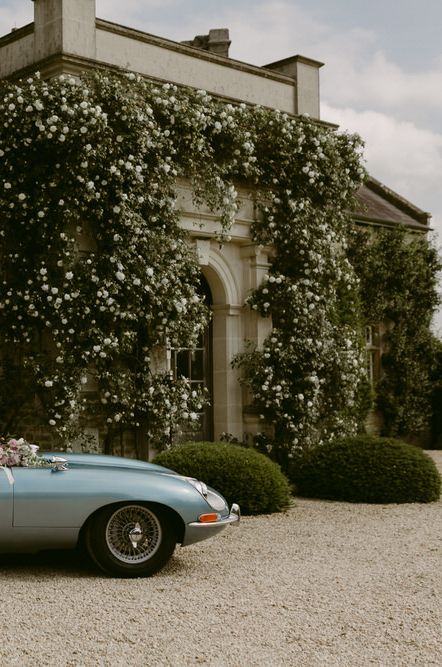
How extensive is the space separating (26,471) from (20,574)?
28.0 inches

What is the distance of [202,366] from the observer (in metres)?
13.2

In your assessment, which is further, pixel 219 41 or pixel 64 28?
pixel 219 41

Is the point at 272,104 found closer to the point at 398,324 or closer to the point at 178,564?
the point at 398,324

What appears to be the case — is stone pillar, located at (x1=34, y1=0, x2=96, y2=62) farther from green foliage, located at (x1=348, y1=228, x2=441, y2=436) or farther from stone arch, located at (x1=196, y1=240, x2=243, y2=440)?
green foliage, located at (x1=348, y1=228, x2=441, y2=436)

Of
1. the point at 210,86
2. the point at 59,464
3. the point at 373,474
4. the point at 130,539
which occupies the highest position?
the point at 210,86

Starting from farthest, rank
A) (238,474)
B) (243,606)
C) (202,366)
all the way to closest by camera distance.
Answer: (202,366)
(238,474)
(243,606)

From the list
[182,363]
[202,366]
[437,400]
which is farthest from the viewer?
[437,400]

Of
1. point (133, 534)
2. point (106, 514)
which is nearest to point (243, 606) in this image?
point (133, 534)

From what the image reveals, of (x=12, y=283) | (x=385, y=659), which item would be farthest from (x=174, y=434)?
(x=385, y=659)

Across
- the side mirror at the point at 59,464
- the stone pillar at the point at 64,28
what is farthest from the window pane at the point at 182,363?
the side mirror at the point at 59,464

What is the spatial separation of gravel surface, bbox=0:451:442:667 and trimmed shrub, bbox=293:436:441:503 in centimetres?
204

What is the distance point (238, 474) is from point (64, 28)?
606 cm

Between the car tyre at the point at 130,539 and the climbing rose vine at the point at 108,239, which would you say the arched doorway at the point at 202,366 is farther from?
the car tyre at the point at 130,539

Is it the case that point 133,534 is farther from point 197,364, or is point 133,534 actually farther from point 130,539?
point 197,364
